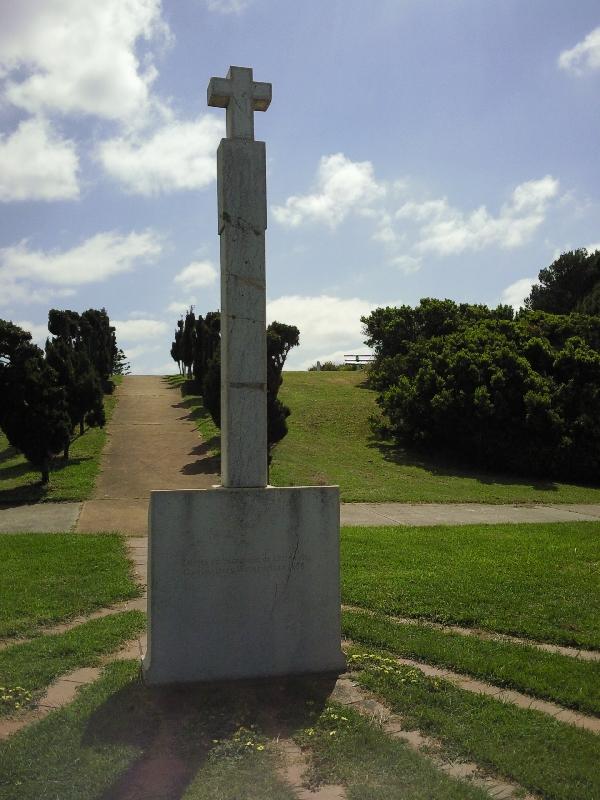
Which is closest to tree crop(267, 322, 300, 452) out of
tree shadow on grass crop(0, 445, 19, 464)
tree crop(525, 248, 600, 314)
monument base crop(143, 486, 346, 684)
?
tree shadow on grass crop(0, 445, 19, 464)

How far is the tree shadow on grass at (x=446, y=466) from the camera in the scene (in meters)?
17.9

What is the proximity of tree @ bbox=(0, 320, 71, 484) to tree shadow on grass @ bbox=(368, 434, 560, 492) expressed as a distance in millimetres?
9204

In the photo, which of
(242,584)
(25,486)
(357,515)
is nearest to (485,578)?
(242,584)

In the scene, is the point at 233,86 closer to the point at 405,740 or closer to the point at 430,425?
the point at 405,740

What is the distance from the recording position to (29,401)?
14.5 m

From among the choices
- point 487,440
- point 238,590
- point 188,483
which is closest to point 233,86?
point 238,590

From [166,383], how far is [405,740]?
3697 centimetres

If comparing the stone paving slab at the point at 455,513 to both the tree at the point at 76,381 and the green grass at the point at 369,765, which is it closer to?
the tree at the point at 76,381

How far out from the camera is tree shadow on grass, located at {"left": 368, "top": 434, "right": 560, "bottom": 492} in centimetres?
1792

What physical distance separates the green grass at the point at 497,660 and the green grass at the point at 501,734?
0.36m

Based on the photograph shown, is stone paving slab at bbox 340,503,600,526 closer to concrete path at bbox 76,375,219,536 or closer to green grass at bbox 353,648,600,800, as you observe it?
concrete path at bbox 76,375,219,536

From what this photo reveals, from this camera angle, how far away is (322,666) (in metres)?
4.50

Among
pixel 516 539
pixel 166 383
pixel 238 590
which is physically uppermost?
pixel 166 383

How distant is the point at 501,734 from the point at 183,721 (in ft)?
5.46
